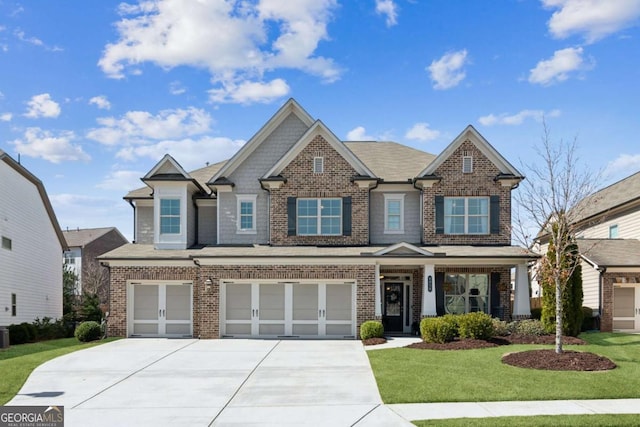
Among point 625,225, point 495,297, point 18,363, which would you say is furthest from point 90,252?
point 625,225

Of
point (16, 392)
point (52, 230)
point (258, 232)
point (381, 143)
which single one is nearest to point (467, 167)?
point (381, 143)

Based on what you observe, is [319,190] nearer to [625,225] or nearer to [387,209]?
[387,209]

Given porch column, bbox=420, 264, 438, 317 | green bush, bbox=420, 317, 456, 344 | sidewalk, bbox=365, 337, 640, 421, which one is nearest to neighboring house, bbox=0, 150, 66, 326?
porch column, bbox=420, 264, 438, 317

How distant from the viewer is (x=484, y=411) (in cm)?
1064

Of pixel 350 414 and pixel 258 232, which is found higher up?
pixel 258 232

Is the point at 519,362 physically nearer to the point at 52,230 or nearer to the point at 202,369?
the point at 202,369

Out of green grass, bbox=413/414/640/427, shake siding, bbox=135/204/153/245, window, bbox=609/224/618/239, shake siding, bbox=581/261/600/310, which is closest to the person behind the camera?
green grass, bbox=413/414/640/427

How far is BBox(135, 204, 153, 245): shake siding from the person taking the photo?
26.8 meters

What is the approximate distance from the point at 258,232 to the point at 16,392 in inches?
542

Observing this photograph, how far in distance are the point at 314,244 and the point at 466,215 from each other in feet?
21.7

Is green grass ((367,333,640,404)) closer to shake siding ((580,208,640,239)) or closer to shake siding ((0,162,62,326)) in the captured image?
shake siding ((580,208,640,239))

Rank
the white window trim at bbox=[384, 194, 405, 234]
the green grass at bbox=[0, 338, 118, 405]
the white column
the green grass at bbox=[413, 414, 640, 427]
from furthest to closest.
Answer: the white window trim at bbox=[384, 194, 405, 234], the white column, the green grass at bbox=[0, 338, 118, 405], the green grass at bbox=[413, 414, 640, 427]

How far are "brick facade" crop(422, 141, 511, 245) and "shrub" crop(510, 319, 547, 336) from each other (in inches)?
178

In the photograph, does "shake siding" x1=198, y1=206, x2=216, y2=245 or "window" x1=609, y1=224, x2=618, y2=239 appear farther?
"window" x1=609, y1=224, x2=618, y2=239
